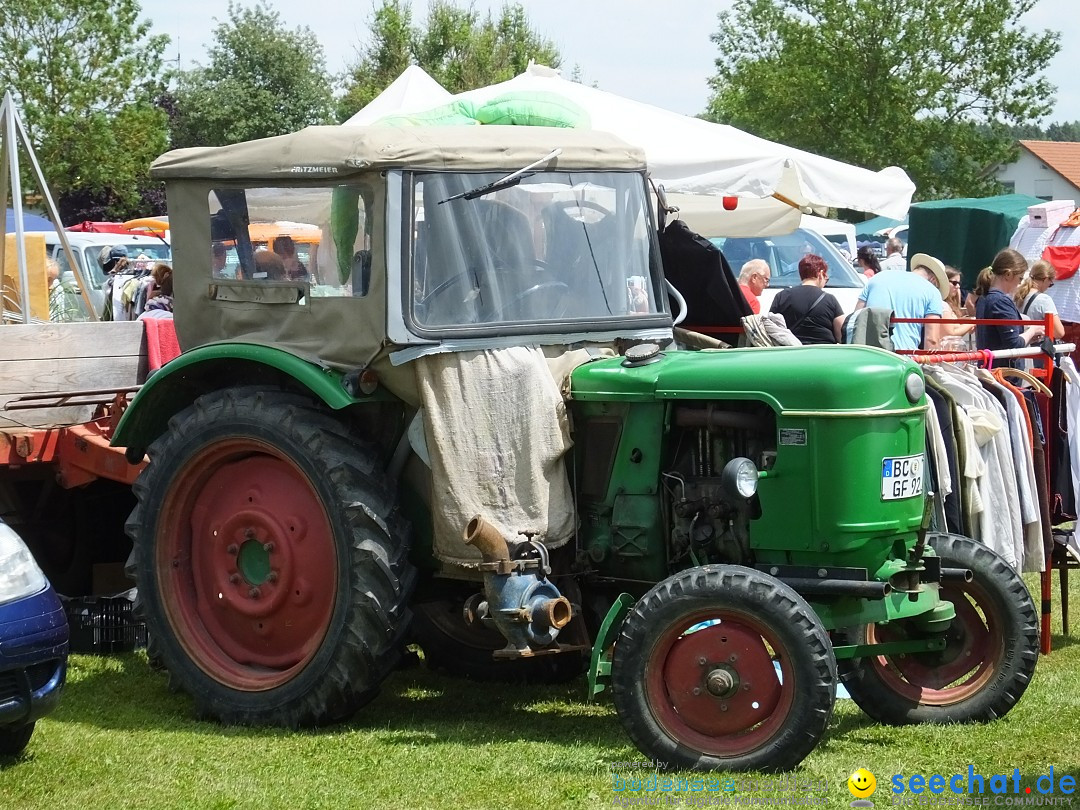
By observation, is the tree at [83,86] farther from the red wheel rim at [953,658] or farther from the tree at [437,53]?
the red wheel rim at [953,658]

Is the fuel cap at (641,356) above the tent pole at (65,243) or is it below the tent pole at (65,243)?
below

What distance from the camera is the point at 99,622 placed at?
24.4ft

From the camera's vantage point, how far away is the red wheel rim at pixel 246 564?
5957 mm

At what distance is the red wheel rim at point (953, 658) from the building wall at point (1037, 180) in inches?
2104

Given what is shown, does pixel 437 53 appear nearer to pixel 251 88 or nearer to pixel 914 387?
pixel 251 88

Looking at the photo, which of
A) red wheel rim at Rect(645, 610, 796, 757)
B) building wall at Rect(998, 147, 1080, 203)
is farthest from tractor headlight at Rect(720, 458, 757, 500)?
building wall at Rect(998, 147, 1080, 203)

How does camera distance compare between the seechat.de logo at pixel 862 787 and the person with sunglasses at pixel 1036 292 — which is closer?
the seechat.de logo at pixel 862 787

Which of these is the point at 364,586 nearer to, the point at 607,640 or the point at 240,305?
the point at 607,640

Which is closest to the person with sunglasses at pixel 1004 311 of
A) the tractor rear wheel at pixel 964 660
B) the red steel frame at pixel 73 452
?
the tractor rear wheel at pixel 964 660

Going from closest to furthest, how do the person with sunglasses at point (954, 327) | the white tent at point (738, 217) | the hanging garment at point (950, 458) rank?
1. the hanging garment at point (950, 458)
2. the person with sunglasses at point (954, 327)
3. the white tent at point (738, 217)

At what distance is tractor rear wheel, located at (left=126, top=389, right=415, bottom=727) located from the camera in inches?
223

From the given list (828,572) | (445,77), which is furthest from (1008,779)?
(445,77)

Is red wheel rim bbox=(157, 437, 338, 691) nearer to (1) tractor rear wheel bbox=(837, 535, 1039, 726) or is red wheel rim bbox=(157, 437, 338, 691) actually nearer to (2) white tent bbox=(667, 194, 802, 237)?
(1) tractor rear wheel bbox=(837, 535, 1039, 726)

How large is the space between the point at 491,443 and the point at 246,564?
1294 millimetres
